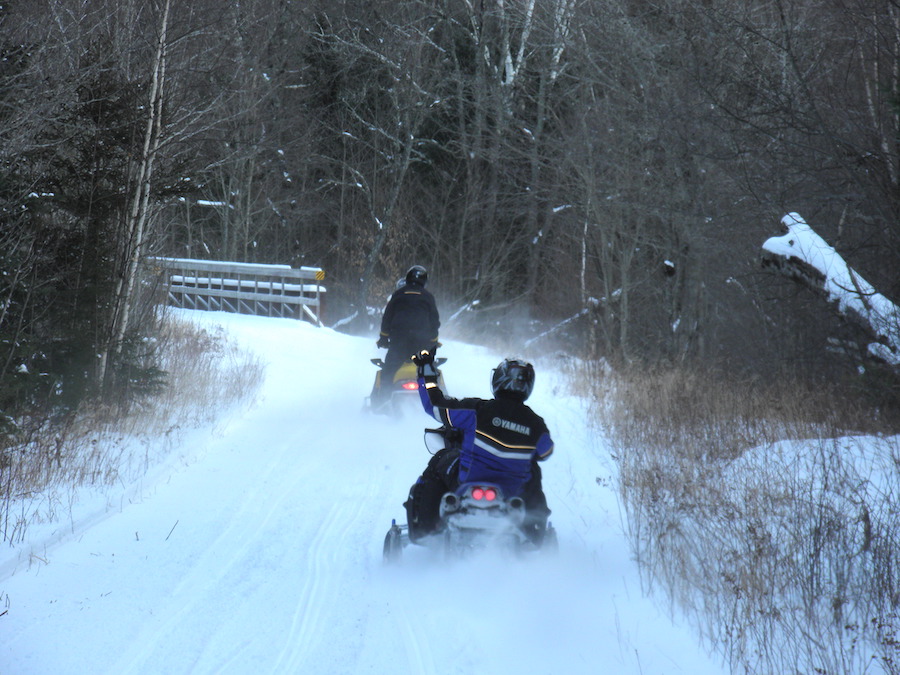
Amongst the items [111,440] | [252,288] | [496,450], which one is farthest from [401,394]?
[252,288]

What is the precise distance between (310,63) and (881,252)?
27.8 meters

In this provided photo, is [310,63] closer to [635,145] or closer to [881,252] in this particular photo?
[635,145]

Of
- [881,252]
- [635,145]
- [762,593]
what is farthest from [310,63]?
[762,593]

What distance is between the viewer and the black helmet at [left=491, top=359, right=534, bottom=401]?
20.4 feet

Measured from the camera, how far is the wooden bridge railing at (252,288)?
2553 centimetres

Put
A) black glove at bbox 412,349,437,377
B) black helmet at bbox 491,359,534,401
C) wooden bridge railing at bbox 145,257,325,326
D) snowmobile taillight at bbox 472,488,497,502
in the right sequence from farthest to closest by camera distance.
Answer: wooden bridge railing at bbox 145,257,325,326 → black glove at bbox 412,349,437,377 → black helmet at bbox 491,359,534,401 → snowmobile taillight at bbox 472,488,497,502

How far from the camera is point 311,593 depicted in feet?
18.6

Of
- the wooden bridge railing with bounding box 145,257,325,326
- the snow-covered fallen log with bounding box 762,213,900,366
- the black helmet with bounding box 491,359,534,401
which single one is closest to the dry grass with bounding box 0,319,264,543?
the black helmet with bounding box 491,359,534,401

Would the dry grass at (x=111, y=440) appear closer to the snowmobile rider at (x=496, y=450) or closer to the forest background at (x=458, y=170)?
the forest background at (x=458, y=170)

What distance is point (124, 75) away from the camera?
36.3 feet

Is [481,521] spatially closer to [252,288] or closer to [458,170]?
[252,288]

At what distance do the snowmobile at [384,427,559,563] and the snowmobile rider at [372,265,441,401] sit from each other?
5738 millimetres

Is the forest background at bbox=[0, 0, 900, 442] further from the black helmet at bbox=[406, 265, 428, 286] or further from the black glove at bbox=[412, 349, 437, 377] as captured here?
the black glove at bbox=[412, 349, 437, 377]

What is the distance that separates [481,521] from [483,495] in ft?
0.60
